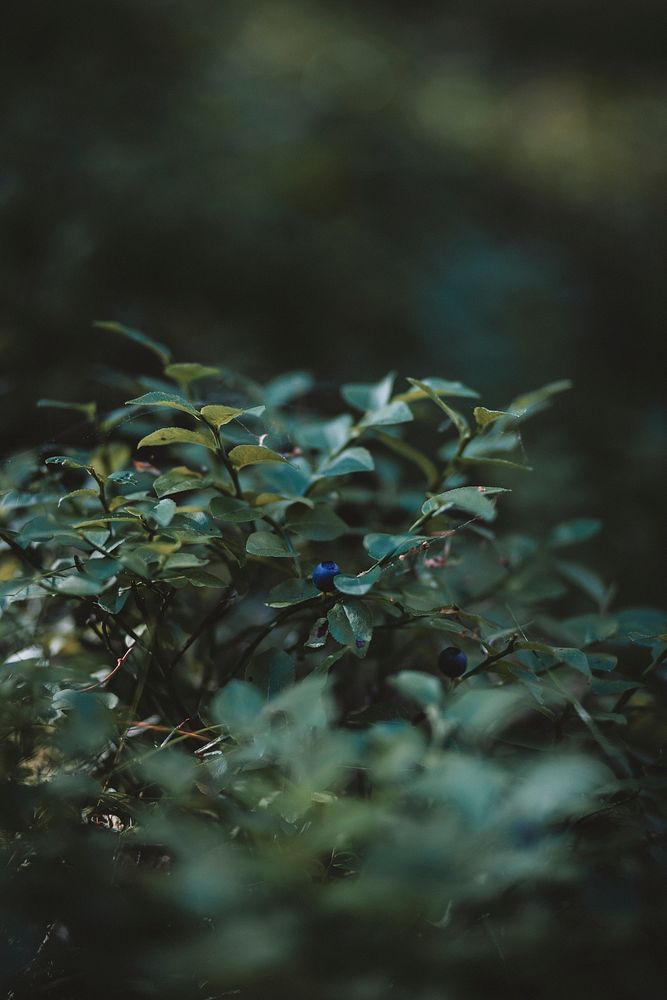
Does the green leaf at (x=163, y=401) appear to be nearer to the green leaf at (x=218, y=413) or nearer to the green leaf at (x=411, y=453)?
the green leaf at (x=218, y=413)

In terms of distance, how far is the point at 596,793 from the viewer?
62 cm

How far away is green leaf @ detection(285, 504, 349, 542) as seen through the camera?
0.75 meters

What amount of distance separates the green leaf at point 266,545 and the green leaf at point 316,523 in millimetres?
42

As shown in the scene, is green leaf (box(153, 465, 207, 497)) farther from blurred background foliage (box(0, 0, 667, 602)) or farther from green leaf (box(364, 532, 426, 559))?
blurred background foliage (box(0, 0, 667, 602))

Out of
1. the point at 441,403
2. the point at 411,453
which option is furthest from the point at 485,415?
the point at 411,453

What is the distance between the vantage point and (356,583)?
2.13 feet

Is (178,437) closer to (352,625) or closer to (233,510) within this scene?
(233,510)

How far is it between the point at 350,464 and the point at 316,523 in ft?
0.23

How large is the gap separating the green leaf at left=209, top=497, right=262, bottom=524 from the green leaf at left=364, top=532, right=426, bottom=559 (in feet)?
0.36

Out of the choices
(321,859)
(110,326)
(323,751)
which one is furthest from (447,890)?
(110,326)

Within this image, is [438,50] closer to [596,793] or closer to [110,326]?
[110,326]

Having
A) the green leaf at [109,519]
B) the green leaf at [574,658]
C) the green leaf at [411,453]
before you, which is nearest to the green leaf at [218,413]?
the green leaf at [109,519]

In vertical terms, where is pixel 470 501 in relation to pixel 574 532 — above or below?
above

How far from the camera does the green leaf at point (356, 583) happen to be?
0.63m
